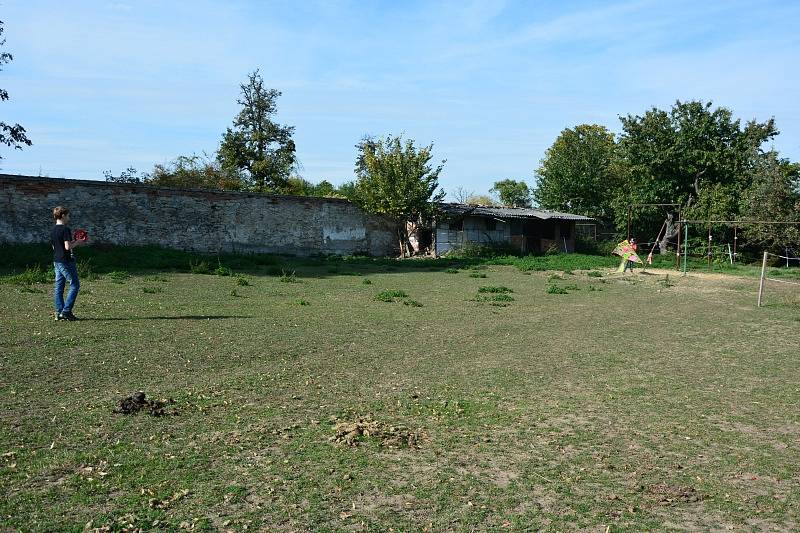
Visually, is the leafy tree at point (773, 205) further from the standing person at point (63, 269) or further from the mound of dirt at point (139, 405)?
the mound of dirt at point (139, 405)

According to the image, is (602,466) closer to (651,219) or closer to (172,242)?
(172,242)

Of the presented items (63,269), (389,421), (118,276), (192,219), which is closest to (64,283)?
(63,269)

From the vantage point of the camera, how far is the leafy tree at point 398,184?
105ft

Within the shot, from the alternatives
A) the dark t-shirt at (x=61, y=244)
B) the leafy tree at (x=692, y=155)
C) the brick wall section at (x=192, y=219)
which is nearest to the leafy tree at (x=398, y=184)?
the brick wall section at (x=192, y=219)

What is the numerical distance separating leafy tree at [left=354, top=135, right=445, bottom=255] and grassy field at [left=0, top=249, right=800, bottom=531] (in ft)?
63.1

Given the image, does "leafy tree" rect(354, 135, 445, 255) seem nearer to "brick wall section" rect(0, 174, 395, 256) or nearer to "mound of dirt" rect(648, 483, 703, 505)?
"brick wall section" rect(0, 174, 395, 256)

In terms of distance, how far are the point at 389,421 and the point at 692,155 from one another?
114 feet

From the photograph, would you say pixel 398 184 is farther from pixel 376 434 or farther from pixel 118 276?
pixel 376 434

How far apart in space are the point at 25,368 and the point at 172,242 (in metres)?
20.5

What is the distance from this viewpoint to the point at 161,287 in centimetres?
1583

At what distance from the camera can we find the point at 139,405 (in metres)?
5.97

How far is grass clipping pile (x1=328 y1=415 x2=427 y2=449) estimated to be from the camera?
5422 mm

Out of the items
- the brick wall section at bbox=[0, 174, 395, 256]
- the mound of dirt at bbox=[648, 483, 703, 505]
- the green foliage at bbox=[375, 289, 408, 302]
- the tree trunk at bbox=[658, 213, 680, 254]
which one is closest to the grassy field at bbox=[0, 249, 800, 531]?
the mound of dirt at bbox=[648, 483, 703, 505]

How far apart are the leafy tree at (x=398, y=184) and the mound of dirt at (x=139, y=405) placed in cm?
2582
